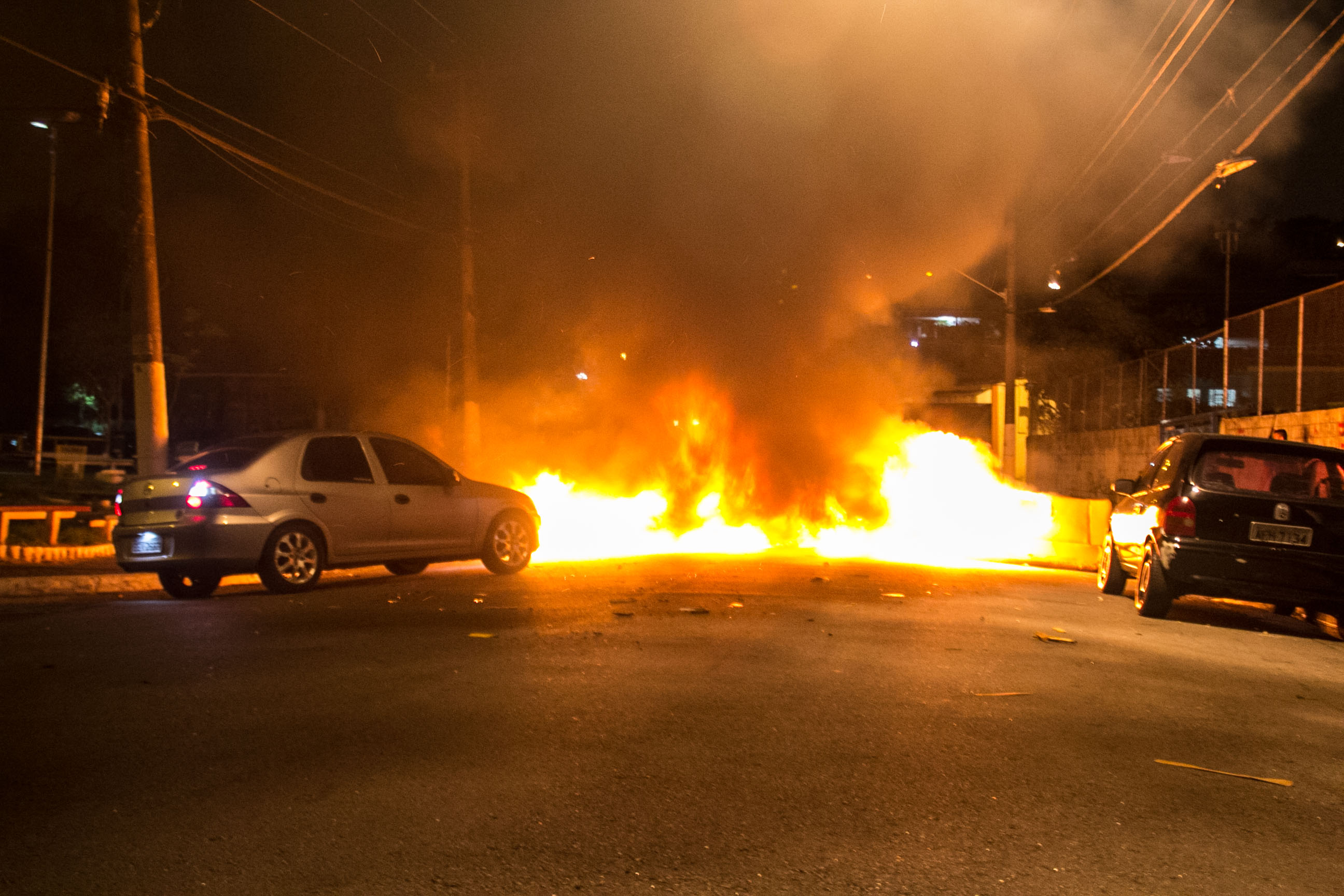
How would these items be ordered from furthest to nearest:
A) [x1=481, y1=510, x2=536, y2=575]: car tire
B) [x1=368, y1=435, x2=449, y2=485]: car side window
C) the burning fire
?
the burning fire, [x1=481, y1=510, x2=536, y2=575]: car tire, [x1=368, y1=435, x2=449, y2=485]: car side window

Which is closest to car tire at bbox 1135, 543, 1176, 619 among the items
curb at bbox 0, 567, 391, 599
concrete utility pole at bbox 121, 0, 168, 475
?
curb at bbox 0, 567, 391, 599

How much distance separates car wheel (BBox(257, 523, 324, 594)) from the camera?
9.15 m

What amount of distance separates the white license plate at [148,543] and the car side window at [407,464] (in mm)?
2119

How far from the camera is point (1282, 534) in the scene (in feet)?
27.4

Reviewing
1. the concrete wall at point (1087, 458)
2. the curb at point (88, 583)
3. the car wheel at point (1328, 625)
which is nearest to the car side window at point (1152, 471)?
the car wheel at point (1328, 625)

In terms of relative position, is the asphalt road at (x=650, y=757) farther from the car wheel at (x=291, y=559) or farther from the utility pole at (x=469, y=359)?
the utility pole at (x=469, y=359)

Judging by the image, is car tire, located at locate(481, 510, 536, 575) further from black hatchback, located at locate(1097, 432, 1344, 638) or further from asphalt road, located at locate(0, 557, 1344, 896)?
black hatchback, located at locate(1097, 432, 1344, 638)

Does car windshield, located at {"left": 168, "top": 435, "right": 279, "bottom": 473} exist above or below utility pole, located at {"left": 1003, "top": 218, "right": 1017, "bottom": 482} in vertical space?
below

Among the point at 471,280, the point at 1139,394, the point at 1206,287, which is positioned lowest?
the point at 1139,394

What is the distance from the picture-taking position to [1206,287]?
4684 cm

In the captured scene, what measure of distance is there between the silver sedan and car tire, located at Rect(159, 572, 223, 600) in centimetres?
1

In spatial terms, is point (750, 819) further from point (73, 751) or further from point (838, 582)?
point (838, 582)

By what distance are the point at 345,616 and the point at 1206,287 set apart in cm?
4767

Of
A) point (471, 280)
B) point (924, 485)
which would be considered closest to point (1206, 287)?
point (924, 485)
